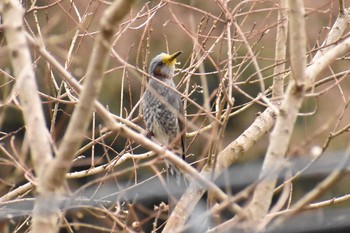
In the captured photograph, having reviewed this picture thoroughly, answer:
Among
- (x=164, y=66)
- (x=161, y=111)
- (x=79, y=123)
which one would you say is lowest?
(x=161, y=111)

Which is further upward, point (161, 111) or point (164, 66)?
point (164, 66)

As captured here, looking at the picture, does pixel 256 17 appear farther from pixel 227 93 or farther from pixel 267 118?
pixel 227 93

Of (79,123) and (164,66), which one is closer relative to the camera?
(79,123)

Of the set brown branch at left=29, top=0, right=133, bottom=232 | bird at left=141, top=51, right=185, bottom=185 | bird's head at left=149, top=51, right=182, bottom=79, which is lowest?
bird at left=141, top=51, right=185, bottom=185

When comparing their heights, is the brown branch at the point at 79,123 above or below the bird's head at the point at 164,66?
above

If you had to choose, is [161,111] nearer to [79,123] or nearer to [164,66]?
[164,66]

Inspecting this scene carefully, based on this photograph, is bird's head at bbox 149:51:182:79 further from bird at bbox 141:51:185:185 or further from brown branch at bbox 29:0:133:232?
brown branch at bbox 29:0:133:232

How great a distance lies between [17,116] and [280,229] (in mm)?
12052

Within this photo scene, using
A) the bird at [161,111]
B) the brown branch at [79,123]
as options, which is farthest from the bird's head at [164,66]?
the brown branch at [79,123]

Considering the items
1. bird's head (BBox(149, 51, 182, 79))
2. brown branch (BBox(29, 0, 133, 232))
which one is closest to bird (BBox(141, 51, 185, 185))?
bird's head (BBox(149, 51, 182, 79))

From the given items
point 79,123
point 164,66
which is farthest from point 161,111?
point 79,123

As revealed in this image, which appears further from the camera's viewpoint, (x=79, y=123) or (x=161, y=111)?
(x=161, y=111)

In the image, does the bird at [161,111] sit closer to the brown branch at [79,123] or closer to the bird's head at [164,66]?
the bird's head at [164,66]

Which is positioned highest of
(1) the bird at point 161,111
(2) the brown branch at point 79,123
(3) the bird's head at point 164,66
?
(2) the brown branch at point 79,123
